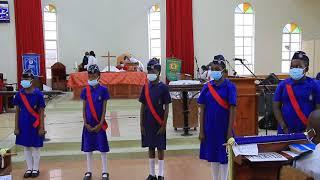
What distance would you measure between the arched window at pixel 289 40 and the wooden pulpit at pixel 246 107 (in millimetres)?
9504

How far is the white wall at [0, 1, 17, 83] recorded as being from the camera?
13.6 metres

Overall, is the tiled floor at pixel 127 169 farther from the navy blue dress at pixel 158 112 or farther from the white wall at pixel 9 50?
the white wall at pixel 9 50

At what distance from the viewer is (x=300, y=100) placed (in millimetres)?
3646

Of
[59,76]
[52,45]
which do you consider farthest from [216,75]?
[52,45]

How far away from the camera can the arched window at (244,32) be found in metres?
14.5

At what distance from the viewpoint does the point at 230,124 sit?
371cm

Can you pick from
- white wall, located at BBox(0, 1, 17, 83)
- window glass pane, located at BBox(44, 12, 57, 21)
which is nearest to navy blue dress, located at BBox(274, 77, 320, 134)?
white wall, located at BBox(0, 1, 17, 83)

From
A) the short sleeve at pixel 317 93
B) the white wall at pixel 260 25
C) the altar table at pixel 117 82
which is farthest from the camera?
the white wall at pixel 260 25

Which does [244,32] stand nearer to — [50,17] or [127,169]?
[50,17]

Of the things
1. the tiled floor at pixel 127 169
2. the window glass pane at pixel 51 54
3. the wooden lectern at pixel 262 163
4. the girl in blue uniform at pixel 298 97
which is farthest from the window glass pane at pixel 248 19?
the wooden lectern at pixel 262 163

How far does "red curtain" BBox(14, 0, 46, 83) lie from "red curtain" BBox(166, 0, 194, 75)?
15.6ft

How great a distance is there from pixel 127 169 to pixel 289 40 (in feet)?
36.9

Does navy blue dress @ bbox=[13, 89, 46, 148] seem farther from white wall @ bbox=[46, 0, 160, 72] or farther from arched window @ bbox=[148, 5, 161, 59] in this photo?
arched window @ bbox=[148, 5, 161, 59]

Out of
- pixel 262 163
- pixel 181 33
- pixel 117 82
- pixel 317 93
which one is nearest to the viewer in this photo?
pixel 262 163
